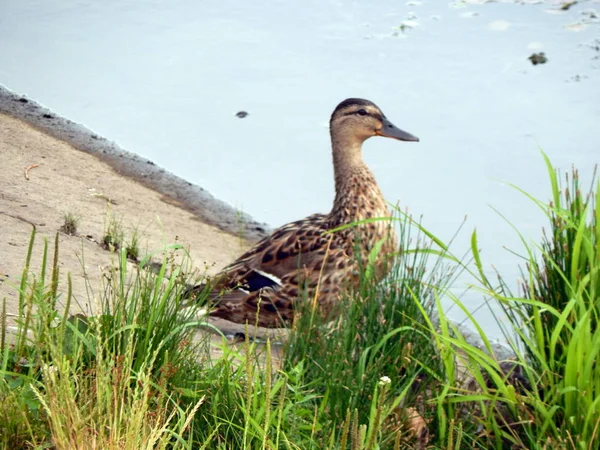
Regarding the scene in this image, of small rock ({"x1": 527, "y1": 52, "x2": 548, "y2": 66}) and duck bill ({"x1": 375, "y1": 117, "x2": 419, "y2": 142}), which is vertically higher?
small rock ({"x1": 527, "y1": 52, "x2": 548, "y2": 66})

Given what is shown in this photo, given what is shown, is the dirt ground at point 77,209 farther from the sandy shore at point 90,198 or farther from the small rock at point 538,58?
the small rock at point 538,58

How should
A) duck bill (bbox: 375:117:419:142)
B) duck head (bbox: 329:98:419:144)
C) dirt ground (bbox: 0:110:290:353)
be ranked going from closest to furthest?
dirt ground (bbox: 0:110:290:353) → duck head (bbox: 329:98:419:144) → duck bill (bbox: 375:117:419:142)

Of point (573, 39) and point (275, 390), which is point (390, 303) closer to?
point (275, 390)

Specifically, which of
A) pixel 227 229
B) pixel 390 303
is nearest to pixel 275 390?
pixel 390 303

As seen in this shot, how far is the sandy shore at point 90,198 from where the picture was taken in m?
5.86

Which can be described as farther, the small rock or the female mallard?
the small rock

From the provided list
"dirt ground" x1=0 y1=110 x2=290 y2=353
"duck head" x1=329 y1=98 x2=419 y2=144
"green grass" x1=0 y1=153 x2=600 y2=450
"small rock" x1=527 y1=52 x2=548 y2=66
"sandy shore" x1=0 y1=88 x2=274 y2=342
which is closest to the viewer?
"green grass" x1=0 y1=153 x2=600 y2=450

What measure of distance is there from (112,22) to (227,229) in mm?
3747

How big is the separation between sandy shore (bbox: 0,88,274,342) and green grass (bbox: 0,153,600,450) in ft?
5.36

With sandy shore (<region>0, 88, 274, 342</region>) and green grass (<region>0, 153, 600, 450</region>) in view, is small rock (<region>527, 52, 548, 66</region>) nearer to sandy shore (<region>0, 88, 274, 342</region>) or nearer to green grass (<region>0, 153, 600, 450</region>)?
sandy shore (<region>0, 88, 274, 342</region>)

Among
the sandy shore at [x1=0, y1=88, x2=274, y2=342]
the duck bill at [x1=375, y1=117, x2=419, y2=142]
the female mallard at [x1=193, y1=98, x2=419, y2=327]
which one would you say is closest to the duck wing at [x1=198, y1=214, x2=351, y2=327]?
the female mallard at [x1=193, y1=98, x2=419, y2=327]

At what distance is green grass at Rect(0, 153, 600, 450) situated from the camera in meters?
3.23

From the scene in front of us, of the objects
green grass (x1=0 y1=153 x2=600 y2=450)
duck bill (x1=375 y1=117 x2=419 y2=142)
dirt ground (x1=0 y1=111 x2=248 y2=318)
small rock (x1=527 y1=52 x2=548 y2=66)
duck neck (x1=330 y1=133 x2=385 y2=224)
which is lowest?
green grass (x1=0 y1=153 x2=600 y2=450)

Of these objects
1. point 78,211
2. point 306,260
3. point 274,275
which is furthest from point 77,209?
point 306,260
